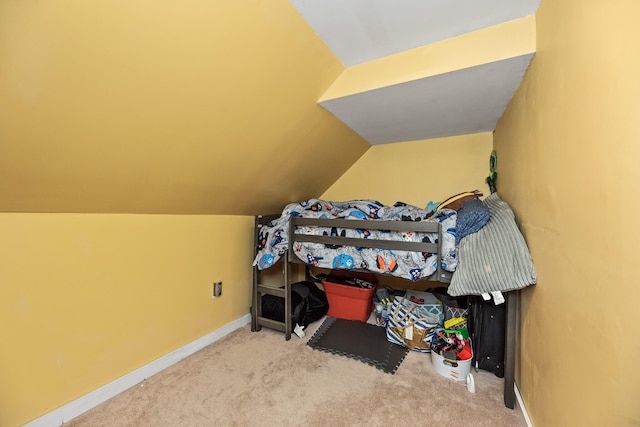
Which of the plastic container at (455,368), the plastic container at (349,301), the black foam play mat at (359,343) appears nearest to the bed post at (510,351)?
the plastic container at (455,368)

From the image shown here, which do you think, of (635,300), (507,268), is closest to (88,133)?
(635,300)

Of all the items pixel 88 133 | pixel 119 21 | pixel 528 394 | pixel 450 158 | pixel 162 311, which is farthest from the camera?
pixel 450 158

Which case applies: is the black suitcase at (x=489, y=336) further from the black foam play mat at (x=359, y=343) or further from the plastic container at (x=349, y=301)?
the plastic container at (x=349, y=301)

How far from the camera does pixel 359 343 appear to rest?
218 cm

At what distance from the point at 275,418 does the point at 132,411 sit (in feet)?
2.56

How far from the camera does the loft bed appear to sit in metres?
1.49

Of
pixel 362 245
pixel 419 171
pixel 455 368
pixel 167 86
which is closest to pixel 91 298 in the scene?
pixel 167 86

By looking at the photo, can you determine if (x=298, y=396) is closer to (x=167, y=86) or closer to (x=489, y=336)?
(x=489, y=336)

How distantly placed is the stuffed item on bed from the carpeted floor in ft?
2.07

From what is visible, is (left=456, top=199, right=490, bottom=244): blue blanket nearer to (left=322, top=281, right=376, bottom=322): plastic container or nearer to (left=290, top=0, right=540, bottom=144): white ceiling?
(left=290, top=0, right=540, bottom=144): white ceiling

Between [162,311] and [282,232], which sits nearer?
[162,311]

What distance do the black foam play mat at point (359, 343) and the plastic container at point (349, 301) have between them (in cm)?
7

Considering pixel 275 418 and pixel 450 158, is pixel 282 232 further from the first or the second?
pixel 450 158

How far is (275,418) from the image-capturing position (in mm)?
1438
